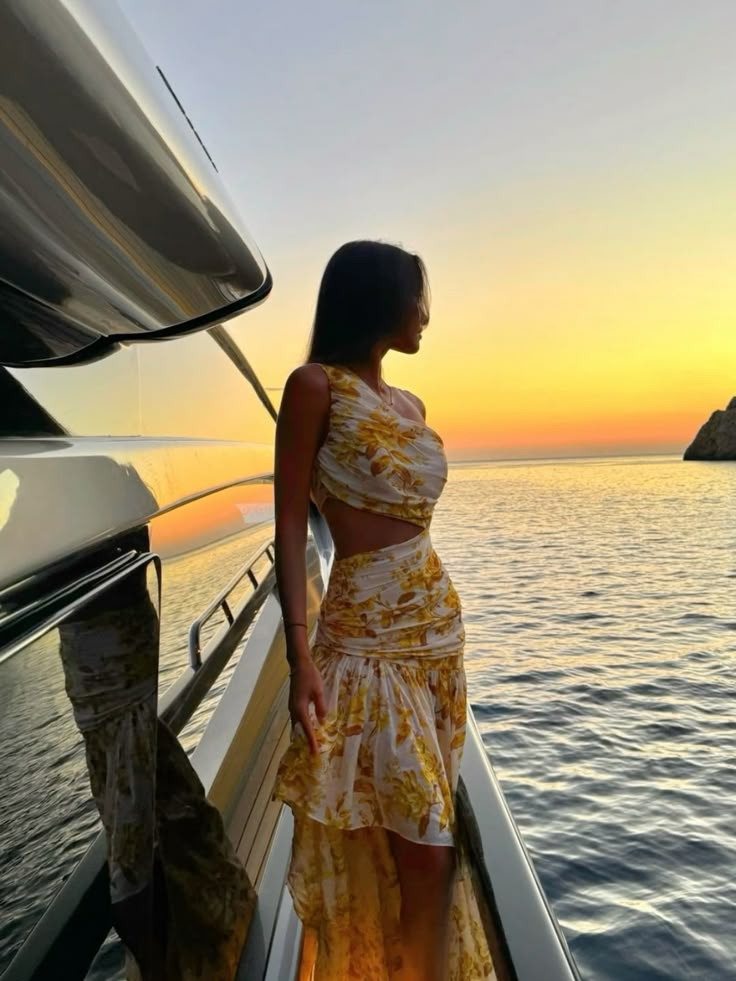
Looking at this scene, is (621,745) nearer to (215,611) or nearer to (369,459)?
(215,611)

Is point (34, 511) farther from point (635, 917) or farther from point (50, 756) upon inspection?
point (635, 917)

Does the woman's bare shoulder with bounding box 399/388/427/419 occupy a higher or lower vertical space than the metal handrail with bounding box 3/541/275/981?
higher

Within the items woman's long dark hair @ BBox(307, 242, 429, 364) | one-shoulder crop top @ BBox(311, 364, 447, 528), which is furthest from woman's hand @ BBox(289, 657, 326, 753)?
woman's long dark hair @ BBox(307, 242, 429, 364)

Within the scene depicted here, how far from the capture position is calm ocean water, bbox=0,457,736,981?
2.64ft

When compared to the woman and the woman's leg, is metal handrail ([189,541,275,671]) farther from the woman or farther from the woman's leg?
the woman's leg

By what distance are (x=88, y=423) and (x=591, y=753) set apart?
4.37 meters

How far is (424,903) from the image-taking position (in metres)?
1.52

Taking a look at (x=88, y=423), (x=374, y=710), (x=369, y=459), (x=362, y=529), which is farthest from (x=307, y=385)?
(x=374, y=710)

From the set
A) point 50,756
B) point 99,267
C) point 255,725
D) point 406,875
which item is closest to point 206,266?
point 99,267

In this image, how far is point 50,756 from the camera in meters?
0.83

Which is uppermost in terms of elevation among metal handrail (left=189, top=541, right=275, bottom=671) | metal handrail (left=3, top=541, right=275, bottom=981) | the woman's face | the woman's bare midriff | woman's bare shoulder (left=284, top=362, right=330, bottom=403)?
the woman's face

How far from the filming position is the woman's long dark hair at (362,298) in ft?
5.27

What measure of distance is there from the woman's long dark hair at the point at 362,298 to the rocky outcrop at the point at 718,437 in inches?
3528

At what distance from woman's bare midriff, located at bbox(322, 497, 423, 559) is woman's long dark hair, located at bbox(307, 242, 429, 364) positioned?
0.31 m
